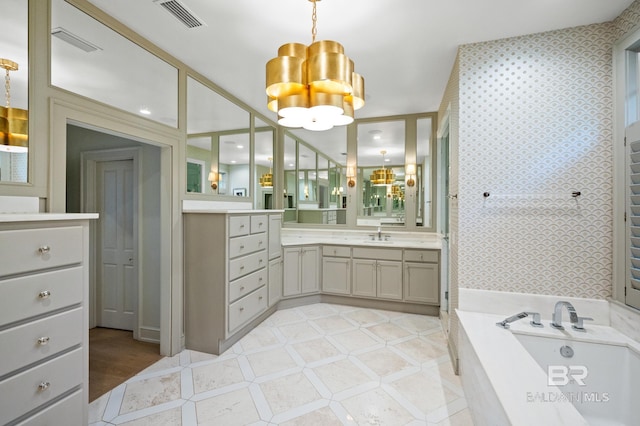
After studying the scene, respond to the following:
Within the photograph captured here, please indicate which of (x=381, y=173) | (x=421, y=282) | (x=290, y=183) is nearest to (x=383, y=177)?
(x=381, y=173)

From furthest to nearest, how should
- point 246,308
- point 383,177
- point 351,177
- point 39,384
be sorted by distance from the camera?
point 383,177, point 351,177, point 246,308, point 39,384

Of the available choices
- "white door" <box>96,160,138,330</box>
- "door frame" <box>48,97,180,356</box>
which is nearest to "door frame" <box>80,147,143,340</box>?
"white door" <box>96,160,138,330</box>

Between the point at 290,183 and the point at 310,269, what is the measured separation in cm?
167

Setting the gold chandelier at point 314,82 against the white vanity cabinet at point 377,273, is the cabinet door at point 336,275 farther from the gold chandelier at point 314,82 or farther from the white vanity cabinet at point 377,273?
the gold chandelier at point 314,82

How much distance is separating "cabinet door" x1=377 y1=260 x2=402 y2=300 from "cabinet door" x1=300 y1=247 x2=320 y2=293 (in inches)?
35.4

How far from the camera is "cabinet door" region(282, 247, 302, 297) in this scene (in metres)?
4.00

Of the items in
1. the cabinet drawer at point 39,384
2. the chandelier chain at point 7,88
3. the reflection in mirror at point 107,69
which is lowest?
the cabinet drawer at point 39,384

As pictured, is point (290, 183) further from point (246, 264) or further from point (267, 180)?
point (246, 264)

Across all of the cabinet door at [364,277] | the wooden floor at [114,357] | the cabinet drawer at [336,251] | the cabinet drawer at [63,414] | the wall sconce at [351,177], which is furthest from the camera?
the wall sconce at [351,177]

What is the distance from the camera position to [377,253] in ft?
12.9

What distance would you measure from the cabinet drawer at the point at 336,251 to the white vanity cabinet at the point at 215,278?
142 cm

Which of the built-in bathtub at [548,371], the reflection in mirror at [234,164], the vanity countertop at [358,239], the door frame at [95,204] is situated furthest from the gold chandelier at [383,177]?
the door frame at [95,204]

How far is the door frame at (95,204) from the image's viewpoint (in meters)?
3.05

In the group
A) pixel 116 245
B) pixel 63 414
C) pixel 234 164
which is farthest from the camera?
pixel 234 164
